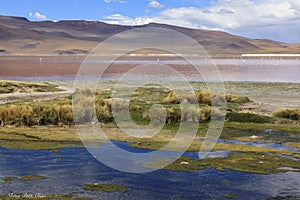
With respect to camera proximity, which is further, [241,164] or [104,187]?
[241,164]

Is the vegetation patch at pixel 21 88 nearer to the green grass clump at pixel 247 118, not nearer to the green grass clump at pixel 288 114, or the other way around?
the green grass clump at pixel 247 118

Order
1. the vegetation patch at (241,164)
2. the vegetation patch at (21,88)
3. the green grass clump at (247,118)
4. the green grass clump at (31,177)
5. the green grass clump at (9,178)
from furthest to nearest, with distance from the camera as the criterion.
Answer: the vegetation patch at (21,88)
the green grass clump at (247,118)
the vegetation patch at (241,164)
the green grass clump at (31,177)
the green grass clump at (9,178)

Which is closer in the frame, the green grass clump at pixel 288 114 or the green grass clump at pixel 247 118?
the green grass clump at pixel 247 118

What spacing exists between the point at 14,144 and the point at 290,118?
12.6m

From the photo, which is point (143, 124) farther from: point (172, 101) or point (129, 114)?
point (172, 101)

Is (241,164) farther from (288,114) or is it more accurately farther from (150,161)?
(288,114)

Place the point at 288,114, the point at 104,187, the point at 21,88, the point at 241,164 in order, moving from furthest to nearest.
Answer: the point at 21,88 → the point at 288,114 → the point at 241,164 → the point at 104,187

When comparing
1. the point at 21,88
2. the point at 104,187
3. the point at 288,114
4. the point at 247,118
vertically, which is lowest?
the point at 104,187

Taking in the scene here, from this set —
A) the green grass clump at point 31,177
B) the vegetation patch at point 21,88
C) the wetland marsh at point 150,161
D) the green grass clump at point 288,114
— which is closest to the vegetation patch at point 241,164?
the wetland marsh at point 150,161

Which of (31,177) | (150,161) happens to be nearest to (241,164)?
(150,161)

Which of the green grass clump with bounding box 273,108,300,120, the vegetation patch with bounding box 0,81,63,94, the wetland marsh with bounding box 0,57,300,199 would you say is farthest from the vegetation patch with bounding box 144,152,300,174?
the vegetation patch with bounding box 0,81,63,94

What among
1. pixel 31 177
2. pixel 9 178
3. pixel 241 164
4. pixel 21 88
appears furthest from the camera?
pixel 21 88

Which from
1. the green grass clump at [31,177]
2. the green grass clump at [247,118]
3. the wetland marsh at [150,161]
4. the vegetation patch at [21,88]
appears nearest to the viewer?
the wetland marsh at [150,161]

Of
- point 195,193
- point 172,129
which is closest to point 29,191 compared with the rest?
point 195,193
